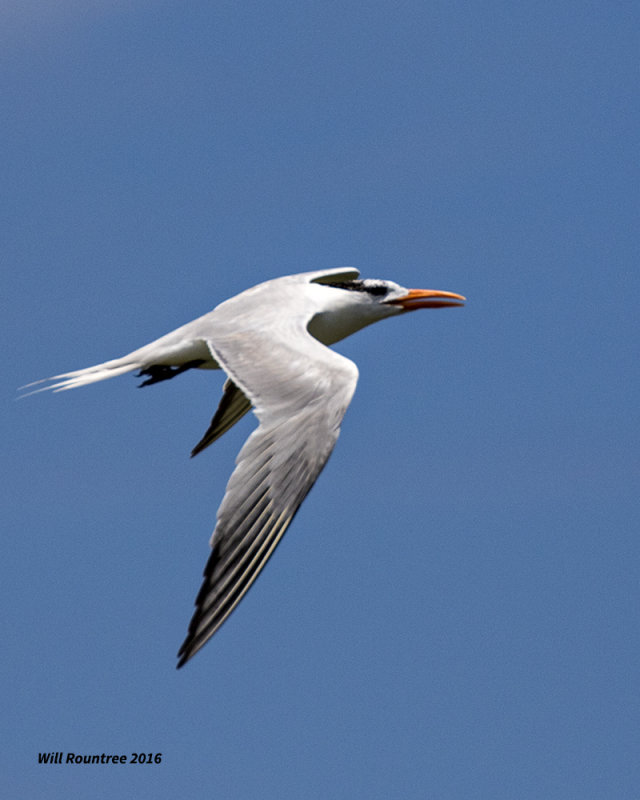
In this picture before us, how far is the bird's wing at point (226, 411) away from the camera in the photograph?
1526 centimetres

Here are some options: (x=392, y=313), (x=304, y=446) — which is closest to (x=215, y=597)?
(x=304, y=446)

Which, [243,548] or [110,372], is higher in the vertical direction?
[110,372]

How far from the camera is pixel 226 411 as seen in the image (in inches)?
602

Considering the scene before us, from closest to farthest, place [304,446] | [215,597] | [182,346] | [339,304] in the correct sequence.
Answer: [215,597] < [304,446] < [182,346] < [339,304]

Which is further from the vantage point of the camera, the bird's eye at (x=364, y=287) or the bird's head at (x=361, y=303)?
the bird's eye at (x=364, y=287)

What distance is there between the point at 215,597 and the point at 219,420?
545 cm

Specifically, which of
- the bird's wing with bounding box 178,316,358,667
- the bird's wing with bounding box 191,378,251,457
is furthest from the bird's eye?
the bird's wing with bounding box 178,316,358,667

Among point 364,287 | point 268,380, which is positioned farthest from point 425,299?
point 268,380

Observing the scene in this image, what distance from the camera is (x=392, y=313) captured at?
16.0 metres

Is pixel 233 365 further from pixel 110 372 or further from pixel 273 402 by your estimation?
pixel 110 372

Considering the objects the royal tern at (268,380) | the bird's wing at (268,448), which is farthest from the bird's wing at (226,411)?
the bird's wing at (268,448)

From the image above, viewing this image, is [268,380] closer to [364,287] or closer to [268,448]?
[268,448]

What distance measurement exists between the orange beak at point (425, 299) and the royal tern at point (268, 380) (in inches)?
0.5

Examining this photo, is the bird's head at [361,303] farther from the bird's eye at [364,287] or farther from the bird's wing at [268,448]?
the bird's wing at [268,448]
